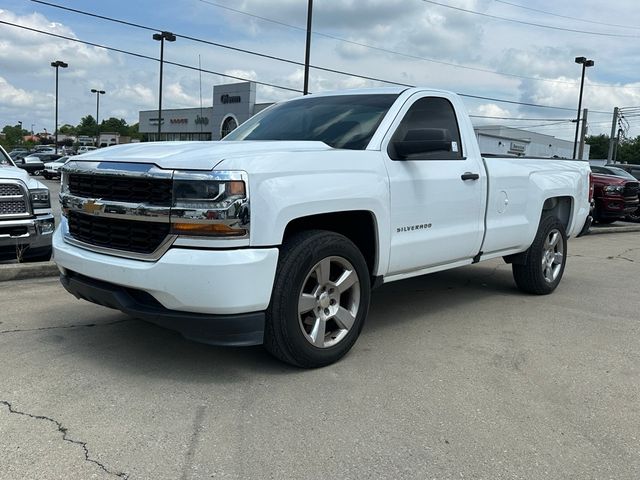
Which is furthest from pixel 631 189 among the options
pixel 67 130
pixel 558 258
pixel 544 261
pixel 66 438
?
pixel 67 130

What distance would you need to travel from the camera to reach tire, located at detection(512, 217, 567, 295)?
631cm

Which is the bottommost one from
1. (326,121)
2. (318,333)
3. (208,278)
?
(318,333)

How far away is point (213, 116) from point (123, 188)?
191ft

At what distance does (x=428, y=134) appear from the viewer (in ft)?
14.4

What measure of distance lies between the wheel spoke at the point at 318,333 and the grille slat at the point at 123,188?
4.08ft

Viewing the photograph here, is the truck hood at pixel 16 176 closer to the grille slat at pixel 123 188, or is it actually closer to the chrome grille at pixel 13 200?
the chrome grille at pixel 13 200

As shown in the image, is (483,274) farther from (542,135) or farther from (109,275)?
(542,135)

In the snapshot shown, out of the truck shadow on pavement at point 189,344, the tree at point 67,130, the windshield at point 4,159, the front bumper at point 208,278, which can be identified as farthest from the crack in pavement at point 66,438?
the tree at point 67,130

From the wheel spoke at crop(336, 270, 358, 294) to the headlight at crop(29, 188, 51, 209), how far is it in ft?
14.9

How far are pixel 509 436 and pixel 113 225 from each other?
8.71ft

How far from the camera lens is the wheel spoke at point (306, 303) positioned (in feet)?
12.5

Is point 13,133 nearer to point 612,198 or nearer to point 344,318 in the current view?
point 612,198

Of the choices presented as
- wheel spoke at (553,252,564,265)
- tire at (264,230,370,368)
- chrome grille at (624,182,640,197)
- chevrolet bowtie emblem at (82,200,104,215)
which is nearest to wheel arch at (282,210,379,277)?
tire at (264,230,370,368)

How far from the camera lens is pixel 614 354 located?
4633mm
